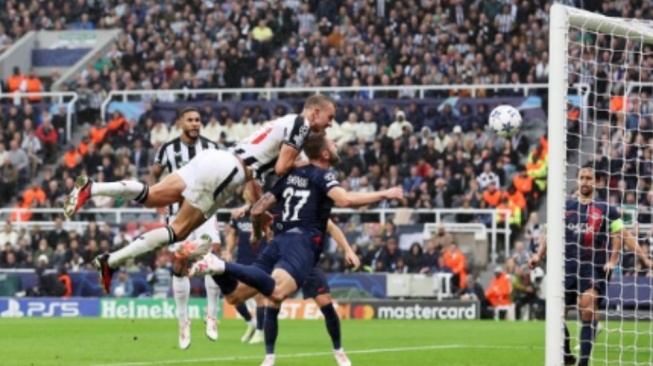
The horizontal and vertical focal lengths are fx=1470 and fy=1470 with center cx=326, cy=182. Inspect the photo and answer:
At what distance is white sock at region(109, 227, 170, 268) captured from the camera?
13070mm

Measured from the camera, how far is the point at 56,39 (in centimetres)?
4162

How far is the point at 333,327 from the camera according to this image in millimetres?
15039

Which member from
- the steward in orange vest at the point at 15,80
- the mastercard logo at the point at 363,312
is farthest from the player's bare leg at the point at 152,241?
the steward in orange vest at the point at 15,80

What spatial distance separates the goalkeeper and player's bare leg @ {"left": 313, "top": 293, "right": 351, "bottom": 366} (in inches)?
89.6

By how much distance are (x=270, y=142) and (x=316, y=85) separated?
72.7ft

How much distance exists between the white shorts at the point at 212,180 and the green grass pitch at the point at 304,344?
2.17 meters

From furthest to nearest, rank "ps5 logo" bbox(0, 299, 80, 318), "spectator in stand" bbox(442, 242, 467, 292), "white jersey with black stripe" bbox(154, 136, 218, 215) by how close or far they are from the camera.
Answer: "ps5 logo" bbox(0, 299, 80, 318), "spectator in stand" bbox(442, 242, 467, 292), "white jersey with black stripe" bbox(154, 136, 218, 215)

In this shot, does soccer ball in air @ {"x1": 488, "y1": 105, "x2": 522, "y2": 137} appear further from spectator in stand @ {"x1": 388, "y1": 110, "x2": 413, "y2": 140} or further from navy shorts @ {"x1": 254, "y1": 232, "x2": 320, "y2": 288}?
spectator in stand @ {"x1": 388, "y1": 110, "x2": 413, "y2": 140}

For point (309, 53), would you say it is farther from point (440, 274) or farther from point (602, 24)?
point (602, 24)

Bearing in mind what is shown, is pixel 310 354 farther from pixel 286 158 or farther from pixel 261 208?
pixel 286 158

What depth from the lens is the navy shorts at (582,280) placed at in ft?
51.5

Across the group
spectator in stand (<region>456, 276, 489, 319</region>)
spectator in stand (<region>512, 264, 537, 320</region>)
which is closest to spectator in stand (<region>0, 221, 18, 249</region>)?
spectator in stand (<region>456, 276, 489, 319</region>)

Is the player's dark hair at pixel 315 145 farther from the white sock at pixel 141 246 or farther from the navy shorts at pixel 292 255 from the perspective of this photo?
the white sock at pixel 141 246

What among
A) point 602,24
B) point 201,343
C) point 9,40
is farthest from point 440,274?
point 9,40
